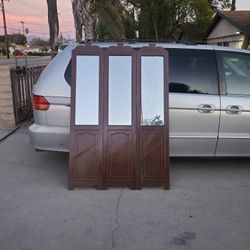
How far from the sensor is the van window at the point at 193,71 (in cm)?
585

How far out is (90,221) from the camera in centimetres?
447

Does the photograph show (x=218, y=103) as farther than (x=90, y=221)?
Yes

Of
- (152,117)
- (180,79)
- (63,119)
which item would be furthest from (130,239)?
(180,79)

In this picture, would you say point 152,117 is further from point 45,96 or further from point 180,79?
point 45,96

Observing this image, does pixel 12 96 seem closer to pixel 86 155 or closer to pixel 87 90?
pixel 87 90

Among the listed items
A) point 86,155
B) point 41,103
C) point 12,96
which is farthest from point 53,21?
point 86,155

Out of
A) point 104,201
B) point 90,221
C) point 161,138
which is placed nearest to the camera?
point 90,221

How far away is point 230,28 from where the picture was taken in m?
30.6

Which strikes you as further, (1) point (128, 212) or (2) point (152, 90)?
(2) point (152, 90)

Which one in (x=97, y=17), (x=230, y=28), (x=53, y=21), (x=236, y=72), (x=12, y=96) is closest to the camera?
(x=236, y=72)

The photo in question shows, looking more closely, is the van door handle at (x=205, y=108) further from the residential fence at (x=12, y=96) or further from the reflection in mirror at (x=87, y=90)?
the residential fence at (x=12, y=96)

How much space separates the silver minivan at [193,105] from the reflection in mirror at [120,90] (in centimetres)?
66

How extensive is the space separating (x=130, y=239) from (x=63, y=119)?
2.20 meters

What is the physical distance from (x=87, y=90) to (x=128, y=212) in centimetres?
163
